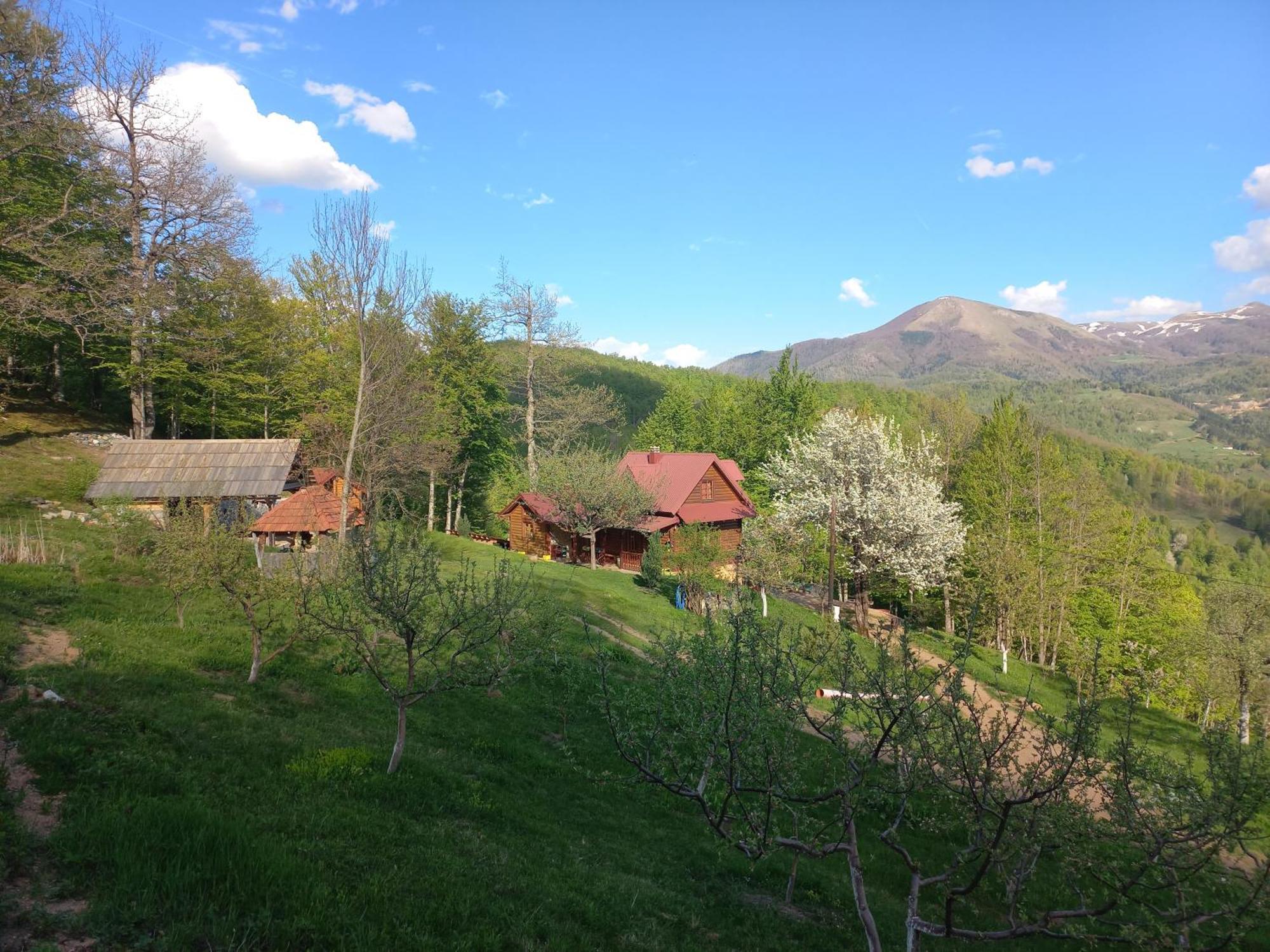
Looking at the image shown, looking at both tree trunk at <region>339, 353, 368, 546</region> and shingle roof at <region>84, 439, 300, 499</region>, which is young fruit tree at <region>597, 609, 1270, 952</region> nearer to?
tree trunk at <region>339, 353, 368, 546</region>

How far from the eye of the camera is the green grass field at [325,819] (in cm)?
499

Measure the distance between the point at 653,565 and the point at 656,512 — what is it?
8.09 m

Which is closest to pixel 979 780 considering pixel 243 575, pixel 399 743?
Result: pixel 399 743

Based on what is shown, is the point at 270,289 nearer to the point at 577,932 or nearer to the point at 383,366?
the point at 383,366

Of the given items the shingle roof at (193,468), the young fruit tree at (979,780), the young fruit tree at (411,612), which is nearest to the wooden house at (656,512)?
the shingle roof at (193,468)

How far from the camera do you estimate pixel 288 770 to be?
7.47 m

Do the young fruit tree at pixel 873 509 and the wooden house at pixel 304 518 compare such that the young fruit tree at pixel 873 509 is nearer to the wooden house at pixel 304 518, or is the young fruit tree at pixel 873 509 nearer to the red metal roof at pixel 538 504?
the red metal roof at pixel 538 504

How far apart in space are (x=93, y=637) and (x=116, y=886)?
743 centimetres

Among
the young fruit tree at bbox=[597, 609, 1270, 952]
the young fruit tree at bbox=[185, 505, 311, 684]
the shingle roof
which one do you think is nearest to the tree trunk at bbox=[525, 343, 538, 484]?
the shingle roof

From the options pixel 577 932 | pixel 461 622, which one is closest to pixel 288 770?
pixel 461 622

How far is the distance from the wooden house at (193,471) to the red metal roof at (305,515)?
0.60 m

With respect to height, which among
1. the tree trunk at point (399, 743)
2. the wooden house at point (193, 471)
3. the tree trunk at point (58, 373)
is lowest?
the tree trunk at point (399, 743)

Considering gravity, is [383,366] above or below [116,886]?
above

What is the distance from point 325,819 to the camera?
6.48m
